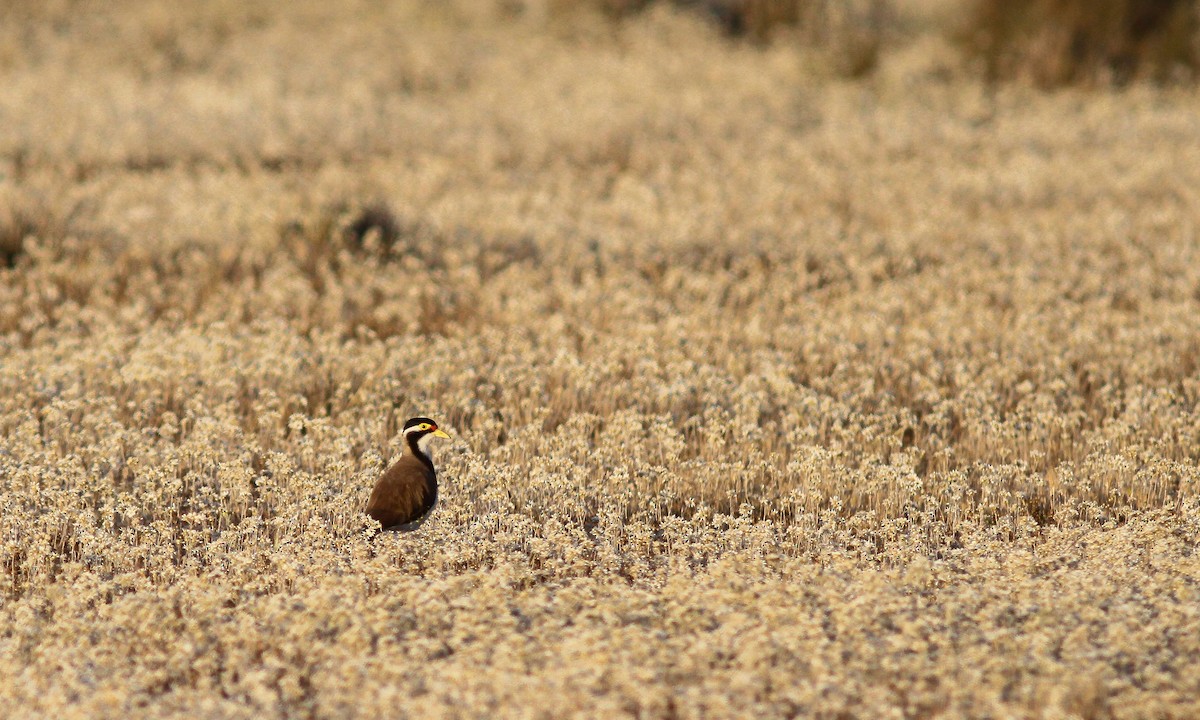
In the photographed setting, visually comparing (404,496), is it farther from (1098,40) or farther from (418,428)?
(1098,40)

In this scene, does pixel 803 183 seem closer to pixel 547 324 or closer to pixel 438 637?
pixel 547 324

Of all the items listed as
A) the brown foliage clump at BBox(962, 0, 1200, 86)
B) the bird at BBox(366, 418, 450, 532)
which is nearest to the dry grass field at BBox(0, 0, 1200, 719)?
the bird at BBox(366, 418, 450, 532)

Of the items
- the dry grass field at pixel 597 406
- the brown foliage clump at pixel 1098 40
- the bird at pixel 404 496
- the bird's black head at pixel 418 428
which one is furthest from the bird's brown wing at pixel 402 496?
the brown foliage clump at pixel 1098 40

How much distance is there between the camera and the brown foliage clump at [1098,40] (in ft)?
79.0

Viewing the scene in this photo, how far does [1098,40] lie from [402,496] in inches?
809

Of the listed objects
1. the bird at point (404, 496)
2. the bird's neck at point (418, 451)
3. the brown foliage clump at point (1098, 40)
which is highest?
the brown foliage clump at point (1098, 40)

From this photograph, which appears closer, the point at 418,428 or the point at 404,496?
the point at 404,496

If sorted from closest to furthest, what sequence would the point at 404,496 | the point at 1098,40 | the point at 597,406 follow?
the point at 404,496 → the point at 597,406 → the point at 1098,40

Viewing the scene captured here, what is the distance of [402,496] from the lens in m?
7.81

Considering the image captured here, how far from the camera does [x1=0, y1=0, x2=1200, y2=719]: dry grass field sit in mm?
6332

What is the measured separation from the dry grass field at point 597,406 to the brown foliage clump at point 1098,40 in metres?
2.97

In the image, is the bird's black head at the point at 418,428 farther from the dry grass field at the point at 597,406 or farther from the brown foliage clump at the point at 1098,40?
the brown foliage clump at the point at 1098,40

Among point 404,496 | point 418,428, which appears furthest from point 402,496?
point 418,428

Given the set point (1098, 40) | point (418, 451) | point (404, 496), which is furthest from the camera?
point (1098, 40)
